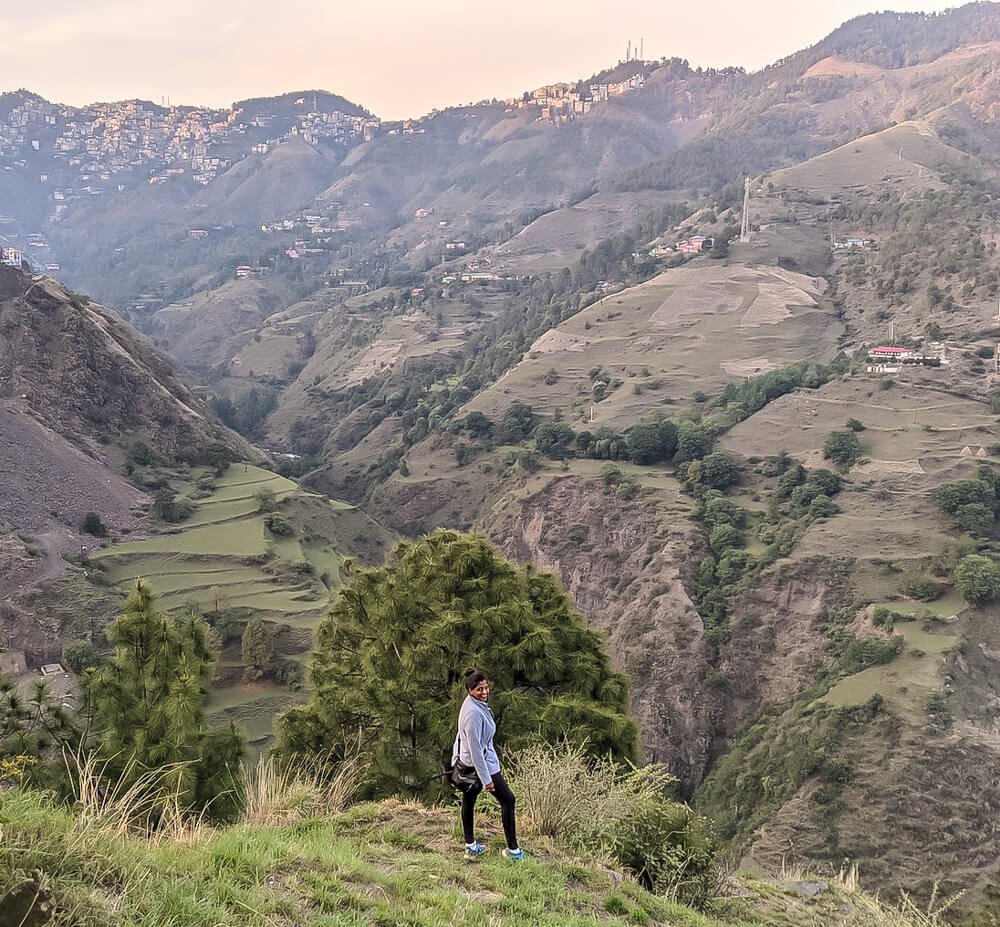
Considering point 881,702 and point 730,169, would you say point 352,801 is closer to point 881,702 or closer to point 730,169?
point 881,702

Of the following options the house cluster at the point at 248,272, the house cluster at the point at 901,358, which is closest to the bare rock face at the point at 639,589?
the house cluster at the point at 901,358

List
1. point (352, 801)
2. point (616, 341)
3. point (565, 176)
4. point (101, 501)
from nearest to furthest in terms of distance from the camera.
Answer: point (352, 801)
point (101, 501)
point (616, 341)
point (565, 176)

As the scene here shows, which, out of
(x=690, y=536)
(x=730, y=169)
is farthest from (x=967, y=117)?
(x=690, y=536)

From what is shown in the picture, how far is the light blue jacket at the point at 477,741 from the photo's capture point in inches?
267

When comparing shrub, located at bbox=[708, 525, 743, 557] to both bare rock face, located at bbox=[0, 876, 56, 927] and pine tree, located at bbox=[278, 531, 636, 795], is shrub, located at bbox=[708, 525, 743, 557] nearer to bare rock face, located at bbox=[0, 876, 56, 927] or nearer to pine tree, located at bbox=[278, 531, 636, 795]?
pine tree, located at bbox=[278, 531, 636, 795]

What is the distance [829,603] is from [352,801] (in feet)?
105

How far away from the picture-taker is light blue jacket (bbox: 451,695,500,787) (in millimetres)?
6781

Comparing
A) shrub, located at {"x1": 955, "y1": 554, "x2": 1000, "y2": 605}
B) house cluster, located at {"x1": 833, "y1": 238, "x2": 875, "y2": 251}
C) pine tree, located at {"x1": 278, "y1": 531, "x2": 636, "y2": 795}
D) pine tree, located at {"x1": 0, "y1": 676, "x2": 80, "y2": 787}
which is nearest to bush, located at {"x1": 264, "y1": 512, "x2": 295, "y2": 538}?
pine tree, located at {"x1": 278, "y1": 531, "x2": 636, "y2": 795}

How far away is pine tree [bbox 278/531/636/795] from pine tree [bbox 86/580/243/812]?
1.61 metres

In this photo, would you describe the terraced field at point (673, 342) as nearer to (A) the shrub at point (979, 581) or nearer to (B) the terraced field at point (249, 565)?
(B) the terraced field at point (249, 565)

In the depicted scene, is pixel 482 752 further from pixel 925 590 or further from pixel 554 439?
pixel 554 439

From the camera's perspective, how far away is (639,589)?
1678 inches

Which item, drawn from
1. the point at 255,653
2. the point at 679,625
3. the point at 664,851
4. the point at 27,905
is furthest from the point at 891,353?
the point at 27,905

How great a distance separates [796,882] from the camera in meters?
11.9
